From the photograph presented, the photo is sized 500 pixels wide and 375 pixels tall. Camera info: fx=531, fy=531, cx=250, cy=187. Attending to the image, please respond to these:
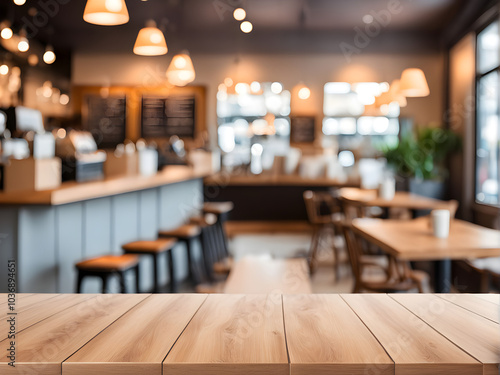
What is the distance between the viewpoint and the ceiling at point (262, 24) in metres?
7.46

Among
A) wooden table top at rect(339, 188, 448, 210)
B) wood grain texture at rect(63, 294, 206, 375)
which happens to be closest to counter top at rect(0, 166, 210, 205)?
wooden table top at rect(339, 188, 448, 210)

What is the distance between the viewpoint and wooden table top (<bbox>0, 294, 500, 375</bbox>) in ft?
3.29

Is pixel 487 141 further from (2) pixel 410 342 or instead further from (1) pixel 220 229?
(2) pixel 410 342

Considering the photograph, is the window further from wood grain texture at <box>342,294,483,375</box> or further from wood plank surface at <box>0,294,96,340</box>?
wood plank surface at <box>0,294,96,340</box>

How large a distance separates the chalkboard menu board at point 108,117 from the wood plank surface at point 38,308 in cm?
895

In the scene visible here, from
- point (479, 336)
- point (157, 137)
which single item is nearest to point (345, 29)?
point (157, 137)

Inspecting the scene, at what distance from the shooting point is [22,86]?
27.6 ft

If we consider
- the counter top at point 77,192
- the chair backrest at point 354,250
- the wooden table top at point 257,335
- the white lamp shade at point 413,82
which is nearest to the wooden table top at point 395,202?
the white lamp shade at point 413,82

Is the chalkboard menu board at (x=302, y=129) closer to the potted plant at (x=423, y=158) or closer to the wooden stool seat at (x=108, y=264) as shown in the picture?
the potted plant at (x=423, y=158)

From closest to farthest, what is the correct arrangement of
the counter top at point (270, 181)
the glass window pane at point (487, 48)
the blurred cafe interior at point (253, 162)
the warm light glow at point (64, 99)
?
the blurred cafe interior at point (253, 162) → the glass window pane at point (487, 48) → the counter top at point (270, 181) → the warm light glow at point (64, 99)

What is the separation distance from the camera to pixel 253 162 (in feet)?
30.3

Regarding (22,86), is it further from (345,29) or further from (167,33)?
(345,29)

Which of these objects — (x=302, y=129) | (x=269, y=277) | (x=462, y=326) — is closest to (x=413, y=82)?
(x=269, y=277)

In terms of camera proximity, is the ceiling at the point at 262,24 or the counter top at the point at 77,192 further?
the ceiling at the point at 262,24
